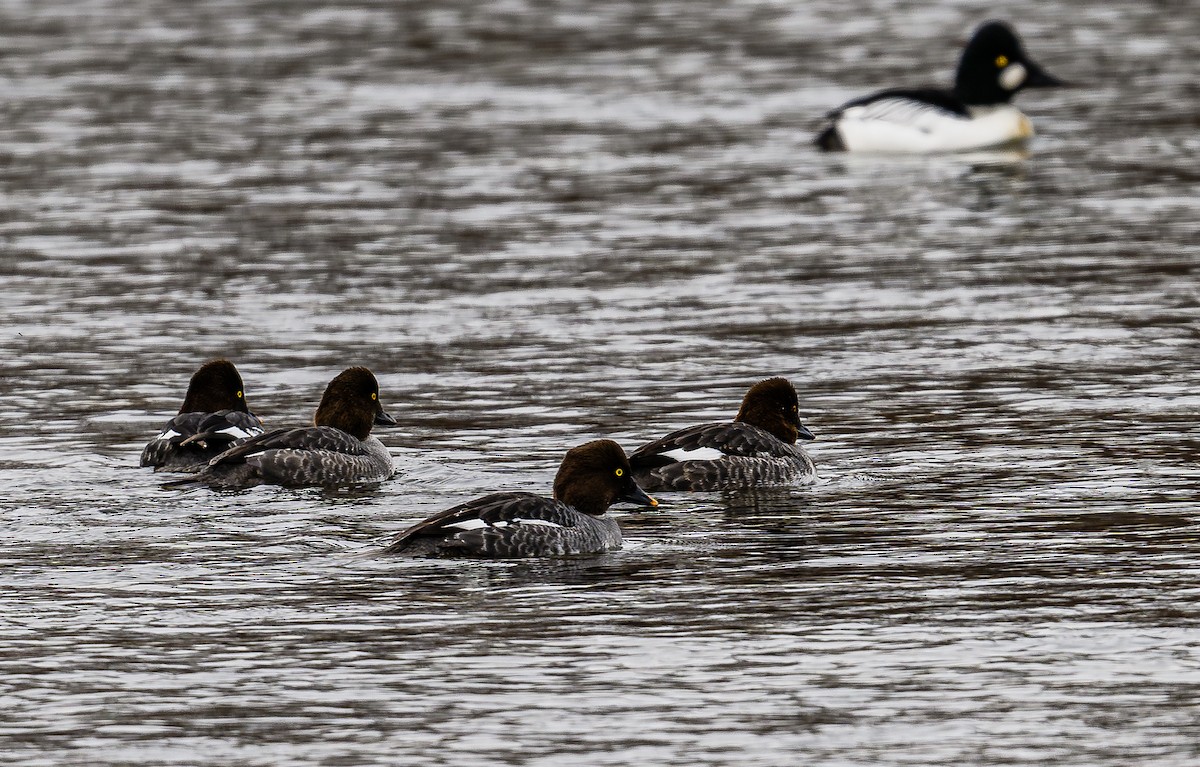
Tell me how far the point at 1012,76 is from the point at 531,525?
20898 millimetres

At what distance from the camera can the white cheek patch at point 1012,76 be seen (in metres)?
32.8

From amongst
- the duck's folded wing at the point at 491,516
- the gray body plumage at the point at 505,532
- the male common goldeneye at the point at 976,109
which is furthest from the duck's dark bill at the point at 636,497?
the male common goldeneye at the point at 976,109

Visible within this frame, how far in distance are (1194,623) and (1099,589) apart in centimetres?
83

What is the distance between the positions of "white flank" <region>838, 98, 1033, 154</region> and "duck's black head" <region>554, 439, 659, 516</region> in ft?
58.0

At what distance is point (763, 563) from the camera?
13422mm

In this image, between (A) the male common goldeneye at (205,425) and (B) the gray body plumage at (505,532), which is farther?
(A) the male common goldeneye at (205,425)

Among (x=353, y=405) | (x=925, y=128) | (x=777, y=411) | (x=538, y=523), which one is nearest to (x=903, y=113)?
(x=925, y=128)

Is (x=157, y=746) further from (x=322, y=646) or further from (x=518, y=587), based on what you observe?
(x=518, y=587)

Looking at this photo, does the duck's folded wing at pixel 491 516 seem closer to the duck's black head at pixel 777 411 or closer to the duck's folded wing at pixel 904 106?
the duck's black head at pixel 777 411

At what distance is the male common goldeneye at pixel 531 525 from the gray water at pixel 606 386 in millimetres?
Answer: 143

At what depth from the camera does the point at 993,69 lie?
108 feet

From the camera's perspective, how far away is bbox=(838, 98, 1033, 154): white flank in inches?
1245

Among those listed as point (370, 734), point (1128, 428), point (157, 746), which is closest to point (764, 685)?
point (370, 734)

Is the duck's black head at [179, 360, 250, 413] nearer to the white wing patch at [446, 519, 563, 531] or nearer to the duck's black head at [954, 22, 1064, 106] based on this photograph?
the white wing patch at [446, 519, 563, 531]
